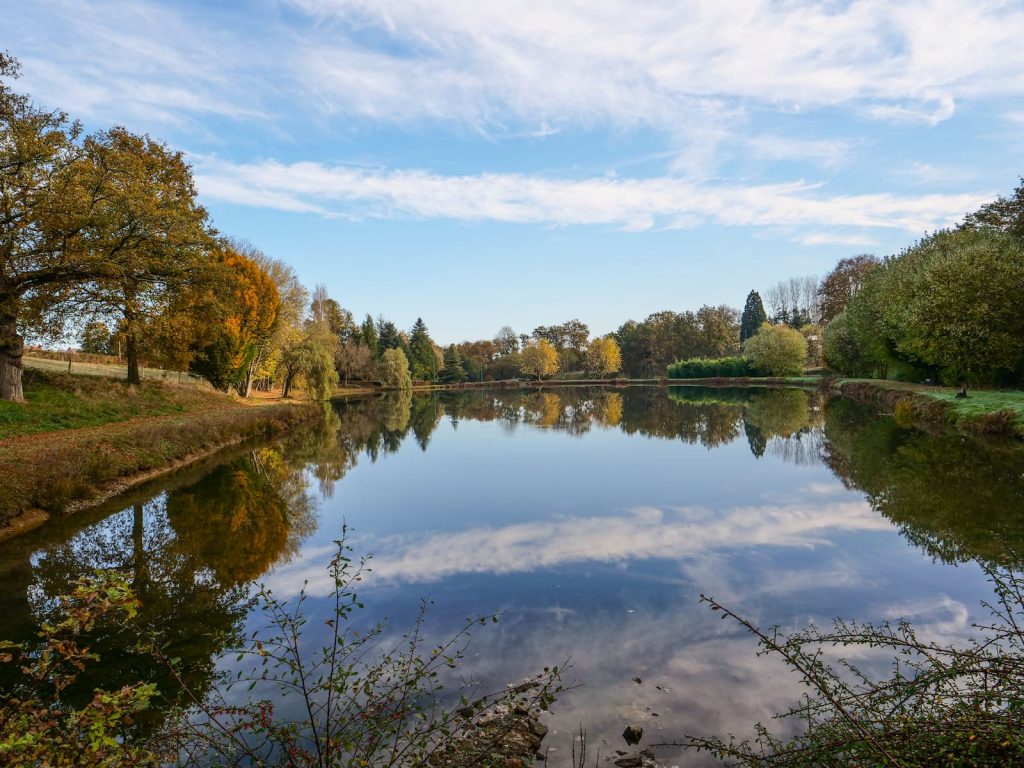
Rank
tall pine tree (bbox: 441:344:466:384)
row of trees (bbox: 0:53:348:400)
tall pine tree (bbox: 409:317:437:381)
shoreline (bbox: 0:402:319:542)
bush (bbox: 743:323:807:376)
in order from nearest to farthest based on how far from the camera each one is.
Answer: shoreline (bbox: 0:402:319:542) < row of trees (bbox: 0:53:348:400) < bush (bbox: 743:323:807:376) < tall pine tree (bbox: 409:317:437:381) < tall pine tree (bbox: 441:344:466:384)

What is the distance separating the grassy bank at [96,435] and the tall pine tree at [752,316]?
80.6 metres

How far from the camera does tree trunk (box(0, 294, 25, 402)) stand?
18.6 m

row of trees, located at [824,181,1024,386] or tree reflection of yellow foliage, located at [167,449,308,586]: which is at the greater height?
row of trees, located at [824,181,1024,386]

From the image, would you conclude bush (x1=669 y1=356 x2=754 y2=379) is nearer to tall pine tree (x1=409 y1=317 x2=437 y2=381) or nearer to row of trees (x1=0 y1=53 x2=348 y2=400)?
tall pine tree (x1=409 y1=317 x2=437 y2=381)

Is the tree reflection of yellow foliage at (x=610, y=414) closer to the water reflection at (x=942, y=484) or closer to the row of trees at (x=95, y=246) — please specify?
the water reflection at (x=942, y=484)

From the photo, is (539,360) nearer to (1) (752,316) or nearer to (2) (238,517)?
(1) (752,316)

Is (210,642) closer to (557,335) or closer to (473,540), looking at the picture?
(473,540)

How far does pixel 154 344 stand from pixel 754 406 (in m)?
35.2

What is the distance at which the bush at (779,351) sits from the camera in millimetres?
66188

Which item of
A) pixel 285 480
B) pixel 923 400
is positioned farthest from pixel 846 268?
pixel 285 480

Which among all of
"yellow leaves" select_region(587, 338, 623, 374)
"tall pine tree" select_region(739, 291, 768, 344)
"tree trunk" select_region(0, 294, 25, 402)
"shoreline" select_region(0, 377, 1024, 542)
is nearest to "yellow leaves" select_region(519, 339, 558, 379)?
"yellow leaves" select_region(587, 338, 623, 374)

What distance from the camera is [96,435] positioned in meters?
16.9

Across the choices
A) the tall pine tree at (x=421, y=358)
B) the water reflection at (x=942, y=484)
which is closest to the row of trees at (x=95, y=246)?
the water reflection at (x=942, y=484)

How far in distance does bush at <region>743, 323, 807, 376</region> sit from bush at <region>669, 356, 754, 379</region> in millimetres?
4451
